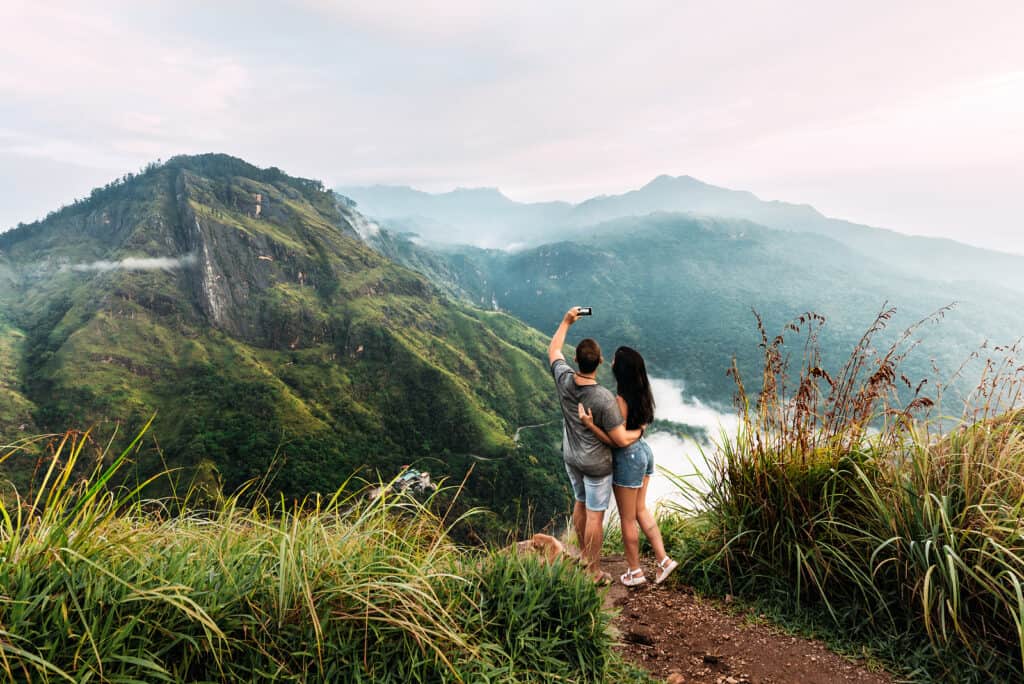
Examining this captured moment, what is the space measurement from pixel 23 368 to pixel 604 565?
550ft

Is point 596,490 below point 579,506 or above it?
above

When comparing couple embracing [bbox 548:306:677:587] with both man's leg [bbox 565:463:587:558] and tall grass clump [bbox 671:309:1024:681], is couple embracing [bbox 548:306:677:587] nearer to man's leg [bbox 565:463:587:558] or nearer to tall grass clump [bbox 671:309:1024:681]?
man's leg [bbox 565:463:587:558]

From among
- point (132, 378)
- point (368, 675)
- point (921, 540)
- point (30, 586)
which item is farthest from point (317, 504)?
point (132, 378)

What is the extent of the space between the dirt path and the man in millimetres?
464

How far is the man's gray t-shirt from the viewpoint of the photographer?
383 centimetres

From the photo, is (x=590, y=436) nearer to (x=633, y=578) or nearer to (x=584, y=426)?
(x=584, y=426)

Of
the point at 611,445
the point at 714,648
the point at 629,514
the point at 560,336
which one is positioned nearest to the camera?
the point at 714,648

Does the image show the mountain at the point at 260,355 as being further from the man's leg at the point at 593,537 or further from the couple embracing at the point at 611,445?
the couple embracing at the point at 611,445

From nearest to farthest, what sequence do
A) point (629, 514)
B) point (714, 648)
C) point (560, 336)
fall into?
point (714, 648) < point (629, 514) < point (560, 336)

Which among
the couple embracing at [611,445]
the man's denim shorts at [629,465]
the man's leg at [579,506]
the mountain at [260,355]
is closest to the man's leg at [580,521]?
the man's leg at [579,506]

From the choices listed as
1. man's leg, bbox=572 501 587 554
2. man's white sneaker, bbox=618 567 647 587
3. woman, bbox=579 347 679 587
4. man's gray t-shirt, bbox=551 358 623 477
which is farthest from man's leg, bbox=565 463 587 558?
man's white sneaker, bbox=618 567 647 587

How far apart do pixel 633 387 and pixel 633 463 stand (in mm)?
588

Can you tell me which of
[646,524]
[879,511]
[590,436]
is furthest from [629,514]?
[879,511]

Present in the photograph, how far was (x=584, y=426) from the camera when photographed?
13.0 ft
